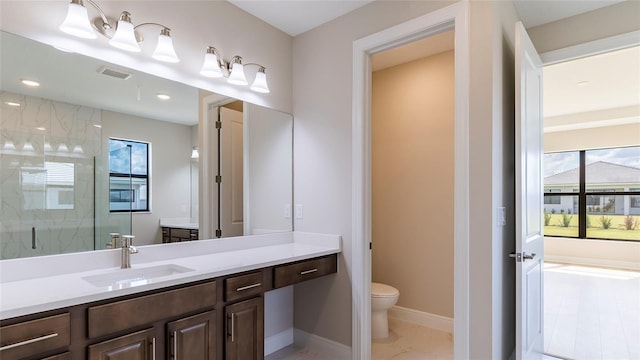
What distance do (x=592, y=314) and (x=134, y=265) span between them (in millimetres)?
4380

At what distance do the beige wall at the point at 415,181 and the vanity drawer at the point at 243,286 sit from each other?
1.81 meters

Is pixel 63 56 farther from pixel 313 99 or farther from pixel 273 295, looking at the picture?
pixel 273 295

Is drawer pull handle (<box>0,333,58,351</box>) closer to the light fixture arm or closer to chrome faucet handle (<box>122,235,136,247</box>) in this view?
chrome faucet handle (<box>122,235,136,247</box>)

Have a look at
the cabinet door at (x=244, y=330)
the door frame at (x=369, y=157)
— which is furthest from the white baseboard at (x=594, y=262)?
the cabinet door at (x=244, y=330)

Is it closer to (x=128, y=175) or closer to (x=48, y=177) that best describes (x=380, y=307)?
(x=128, y=175)

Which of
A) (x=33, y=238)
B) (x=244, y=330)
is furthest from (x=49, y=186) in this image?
(x=244, y=330)

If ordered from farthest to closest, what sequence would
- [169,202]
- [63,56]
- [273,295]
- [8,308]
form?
[273,295] < [169,202] < [63,56] < [8,308]

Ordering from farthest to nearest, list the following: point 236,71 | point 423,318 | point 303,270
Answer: point 423,318 → point 236,71 → point 303,270

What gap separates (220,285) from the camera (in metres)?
1.75

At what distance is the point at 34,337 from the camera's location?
1157 millimetres

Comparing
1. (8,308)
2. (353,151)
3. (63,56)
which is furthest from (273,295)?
(63,56)

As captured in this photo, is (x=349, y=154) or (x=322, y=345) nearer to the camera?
(x=349, y=154)

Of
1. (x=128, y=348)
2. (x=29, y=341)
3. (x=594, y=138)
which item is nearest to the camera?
(x=29, y=341)

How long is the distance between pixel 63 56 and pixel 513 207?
277cm
